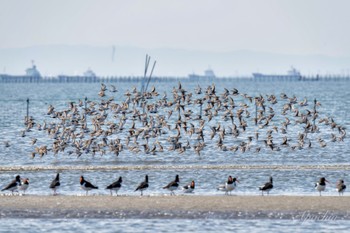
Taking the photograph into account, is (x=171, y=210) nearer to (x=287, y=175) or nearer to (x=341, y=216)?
(x=341, y=216)

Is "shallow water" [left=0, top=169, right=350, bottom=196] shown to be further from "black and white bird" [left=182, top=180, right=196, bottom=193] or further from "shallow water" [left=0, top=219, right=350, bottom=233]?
"shallow water" [left=0, top=219, right=350, bottom=233]

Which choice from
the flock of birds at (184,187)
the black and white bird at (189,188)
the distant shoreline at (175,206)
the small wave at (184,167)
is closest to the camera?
the distant shoreline at (175,206)

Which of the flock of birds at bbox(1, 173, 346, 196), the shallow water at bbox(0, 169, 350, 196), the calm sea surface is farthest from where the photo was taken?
the shallow water at bbox(0, 169, 350, 196)

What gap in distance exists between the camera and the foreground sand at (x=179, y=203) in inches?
1316

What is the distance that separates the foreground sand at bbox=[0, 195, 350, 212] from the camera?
110 feet

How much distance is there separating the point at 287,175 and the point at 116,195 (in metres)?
9.81

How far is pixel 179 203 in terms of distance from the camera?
34.5 m

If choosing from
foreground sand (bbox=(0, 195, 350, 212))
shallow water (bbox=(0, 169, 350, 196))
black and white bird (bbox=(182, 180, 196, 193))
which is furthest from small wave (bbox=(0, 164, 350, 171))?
foreground sand (bbox=(0, 195, 350, 212))

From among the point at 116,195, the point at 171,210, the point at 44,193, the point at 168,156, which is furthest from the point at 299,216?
the point at 168,156

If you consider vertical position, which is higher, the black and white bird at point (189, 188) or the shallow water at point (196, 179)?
the black and white bird at point (189, 188)

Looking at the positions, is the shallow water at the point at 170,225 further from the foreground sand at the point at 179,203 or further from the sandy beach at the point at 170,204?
the foreground sand at the point at 179,203

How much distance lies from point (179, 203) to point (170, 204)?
0.34 m

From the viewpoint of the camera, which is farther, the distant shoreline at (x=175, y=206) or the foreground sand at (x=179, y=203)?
the foreground sand at (x=179, y=203)

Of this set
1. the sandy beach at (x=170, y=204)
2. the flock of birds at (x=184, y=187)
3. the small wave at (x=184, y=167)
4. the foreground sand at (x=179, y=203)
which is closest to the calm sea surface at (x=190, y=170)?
the small wave at (x=184, y=167)
